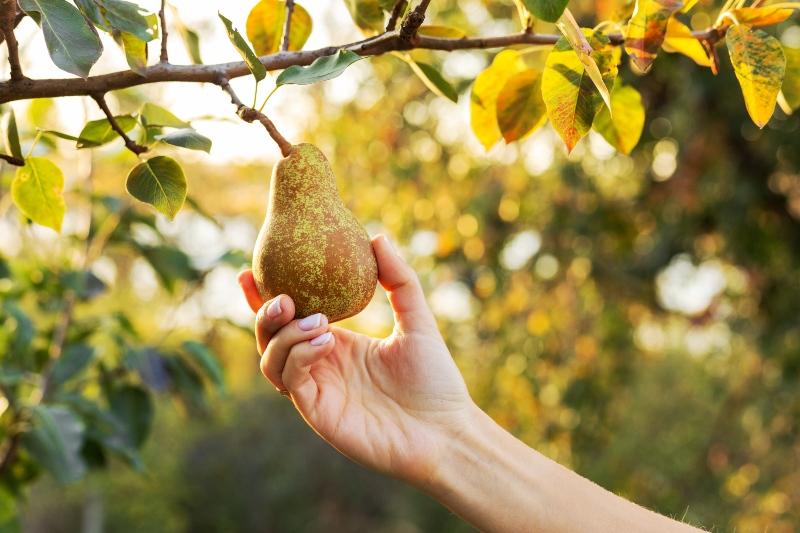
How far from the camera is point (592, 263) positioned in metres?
3.12

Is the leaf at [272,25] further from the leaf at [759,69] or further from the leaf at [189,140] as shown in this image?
the leaf at [759,69]

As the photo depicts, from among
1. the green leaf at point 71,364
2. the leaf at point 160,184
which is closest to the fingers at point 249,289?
the leaf at point 160,184

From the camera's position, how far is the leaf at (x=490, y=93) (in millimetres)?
851

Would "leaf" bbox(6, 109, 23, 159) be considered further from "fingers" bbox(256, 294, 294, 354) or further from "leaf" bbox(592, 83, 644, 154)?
"leaf" bbox(592, 83, 644, 154)

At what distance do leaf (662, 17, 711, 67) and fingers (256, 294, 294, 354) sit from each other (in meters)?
0.40

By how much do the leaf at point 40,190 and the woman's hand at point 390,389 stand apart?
0.22 metres

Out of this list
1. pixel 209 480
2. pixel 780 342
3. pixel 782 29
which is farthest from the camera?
pixel 209 480

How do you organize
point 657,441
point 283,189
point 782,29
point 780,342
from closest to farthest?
point 283,189 → point 782,29 → point 780,342 → point 657,441

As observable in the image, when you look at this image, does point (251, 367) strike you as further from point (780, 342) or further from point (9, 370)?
point (9, 370)

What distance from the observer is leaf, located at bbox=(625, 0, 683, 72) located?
2.30 ft

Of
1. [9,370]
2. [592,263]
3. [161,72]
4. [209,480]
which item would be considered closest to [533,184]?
[592,263]

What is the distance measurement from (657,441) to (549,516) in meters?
5.73

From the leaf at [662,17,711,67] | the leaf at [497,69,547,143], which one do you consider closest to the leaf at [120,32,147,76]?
the leaf at [497,69,547,143]

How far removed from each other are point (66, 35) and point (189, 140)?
0.38 feet
